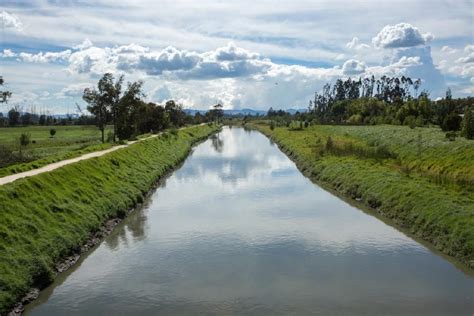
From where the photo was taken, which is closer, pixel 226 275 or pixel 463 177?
pixel 226 275

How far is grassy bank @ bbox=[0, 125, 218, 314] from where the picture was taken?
55.5 ft

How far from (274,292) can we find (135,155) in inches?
1247

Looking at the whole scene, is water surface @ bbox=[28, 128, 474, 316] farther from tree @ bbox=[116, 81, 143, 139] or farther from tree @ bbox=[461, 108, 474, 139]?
tree @ bbox=[116, 81, 143, 139]

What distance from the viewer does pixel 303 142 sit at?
67.8 metres

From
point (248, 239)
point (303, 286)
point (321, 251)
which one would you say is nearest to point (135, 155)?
point (248, 239)

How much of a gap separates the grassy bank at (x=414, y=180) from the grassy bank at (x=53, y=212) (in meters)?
16.1

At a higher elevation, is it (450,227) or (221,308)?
(450,227)

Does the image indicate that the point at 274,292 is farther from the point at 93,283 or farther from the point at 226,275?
the point at 93,283

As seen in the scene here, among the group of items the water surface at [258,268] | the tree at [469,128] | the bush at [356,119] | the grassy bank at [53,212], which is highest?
the bush at [356,119]

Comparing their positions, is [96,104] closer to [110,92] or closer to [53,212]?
[110,92]

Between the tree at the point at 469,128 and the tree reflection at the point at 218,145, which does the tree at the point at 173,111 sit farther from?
the tree at the point at 469,128

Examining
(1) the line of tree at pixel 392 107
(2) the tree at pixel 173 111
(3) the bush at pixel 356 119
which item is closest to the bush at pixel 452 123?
(1) the line of tree at pixel 392 107

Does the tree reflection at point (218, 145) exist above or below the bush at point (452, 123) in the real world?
below

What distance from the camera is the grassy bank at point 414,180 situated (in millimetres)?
22031
